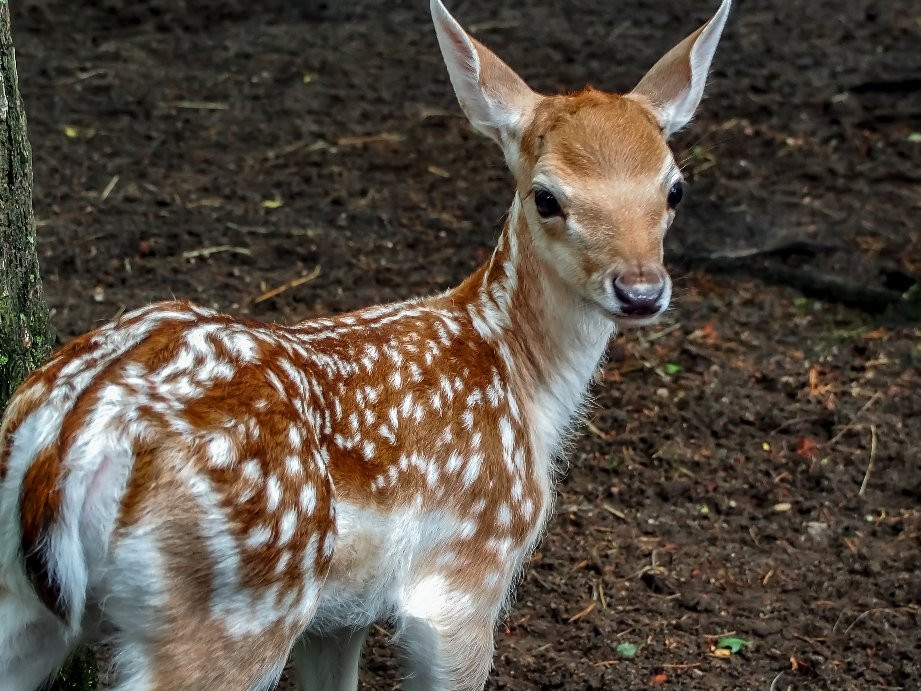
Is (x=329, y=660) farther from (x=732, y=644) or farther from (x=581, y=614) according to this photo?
(x=732, y=644)

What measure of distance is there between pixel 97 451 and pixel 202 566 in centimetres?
30

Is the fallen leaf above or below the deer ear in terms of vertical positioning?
below

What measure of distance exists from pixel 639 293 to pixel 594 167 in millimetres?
417

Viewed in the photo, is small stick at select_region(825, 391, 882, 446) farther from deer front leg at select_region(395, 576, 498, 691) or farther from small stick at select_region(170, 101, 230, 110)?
small stick at select_region(170, 101, 230, 110)

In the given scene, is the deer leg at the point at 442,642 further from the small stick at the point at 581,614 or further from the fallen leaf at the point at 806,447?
the fallen leaf at the point at 806,447

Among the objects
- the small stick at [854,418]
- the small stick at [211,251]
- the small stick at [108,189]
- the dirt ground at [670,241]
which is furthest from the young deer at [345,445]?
the small stick at [108,189]

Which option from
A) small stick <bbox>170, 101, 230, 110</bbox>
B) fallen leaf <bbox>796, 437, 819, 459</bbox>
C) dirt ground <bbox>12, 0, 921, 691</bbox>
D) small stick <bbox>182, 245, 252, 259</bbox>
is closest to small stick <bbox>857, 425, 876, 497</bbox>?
dirt ground <bbox>12, 0, 921, 691</bbox>

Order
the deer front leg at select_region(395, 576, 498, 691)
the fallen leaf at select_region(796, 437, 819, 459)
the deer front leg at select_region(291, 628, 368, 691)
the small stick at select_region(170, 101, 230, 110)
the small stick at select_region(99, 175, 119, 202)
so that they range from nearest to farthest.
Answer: the deer front leg at select_region(395, 576, 498, 691)
the deer front leg at select_region(291, 628, 368, 691)
the fallen leaf at select_region(796, 437, 819, 459)
the small stick at select_region(99, 175, 119, 202)
the small stick at select_region(170, 101, 230, 110)

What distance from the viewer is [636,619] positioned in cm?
412

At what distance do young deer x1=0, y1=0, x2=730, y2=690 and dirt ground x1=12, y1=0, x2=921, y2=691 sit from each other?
0.71 meters

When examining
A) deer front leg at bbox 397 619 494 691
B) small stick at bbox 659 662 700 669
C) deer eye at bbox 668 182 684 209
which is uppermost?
deer eye at bbox 668 182 684 209

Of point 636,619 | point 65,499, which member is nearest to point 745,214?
point 636,619

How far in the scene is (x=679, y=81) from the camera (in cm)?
376

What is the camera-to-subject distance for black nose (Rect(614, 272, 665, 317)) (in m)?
3.10
